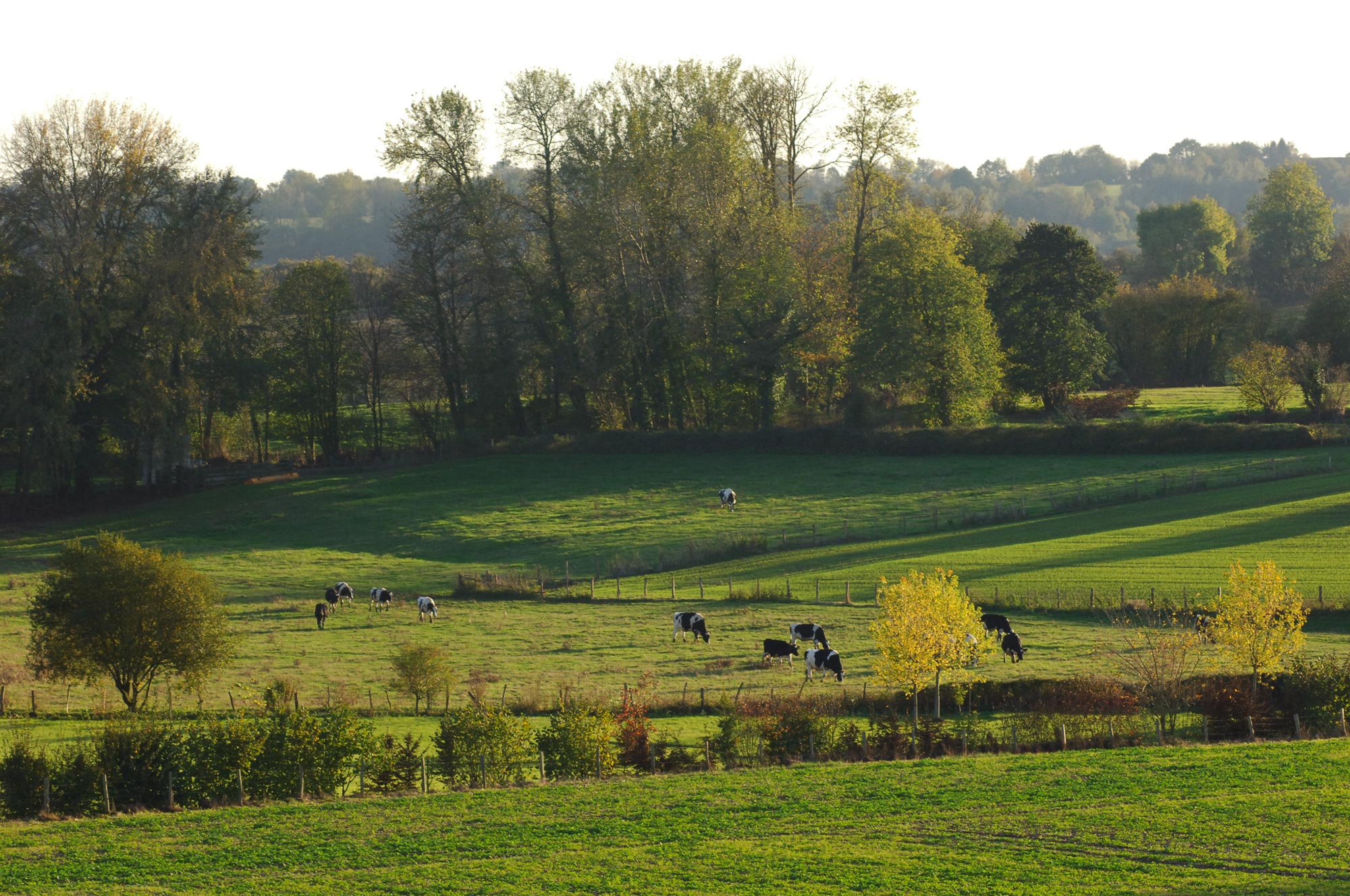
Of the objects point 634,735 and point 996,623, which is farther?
point 996,623

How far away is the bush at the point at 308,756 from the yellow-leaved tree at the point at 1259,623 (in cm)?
2054

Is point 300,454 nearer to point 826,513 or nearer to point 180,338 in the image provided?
point 180,338

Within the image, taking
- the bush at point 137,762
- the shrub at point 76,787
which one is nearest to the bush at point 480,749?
the bush at point 137,762

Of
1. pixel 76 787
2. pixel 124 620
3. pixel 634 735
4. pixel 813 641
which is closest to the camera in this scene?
pixel 76 787

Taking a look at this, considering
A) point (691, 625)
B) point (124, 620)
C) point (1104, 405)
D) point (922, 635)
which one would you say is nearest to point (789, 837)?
point (922, 635)

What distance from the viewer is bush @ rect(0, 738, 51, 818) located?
2305 centimetres

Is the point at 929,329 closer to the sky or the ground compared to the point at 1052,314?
closer to the ground

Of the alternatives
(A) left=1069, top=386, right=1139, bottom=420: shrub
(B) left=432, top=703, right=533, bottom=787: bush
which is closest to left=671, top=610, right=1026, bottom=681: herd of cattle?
(B) left=432, top=703, right=533, bottom=787: bush

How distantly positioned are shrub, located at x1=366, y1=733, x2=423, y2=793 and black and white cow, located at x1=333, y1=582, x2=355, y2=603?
23.3m

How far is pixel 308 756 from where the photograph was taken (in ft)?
80.5

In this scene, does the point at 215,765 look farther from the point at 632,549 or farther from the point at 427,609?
the point at 632,549

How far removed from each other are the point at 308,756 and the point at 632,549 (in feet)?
106

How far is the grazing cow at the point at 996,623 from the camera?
36.5m

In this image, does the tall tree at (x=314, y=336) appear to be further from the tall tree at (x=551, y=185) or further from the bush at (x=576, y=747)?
the bush at (x=576, y=747)
